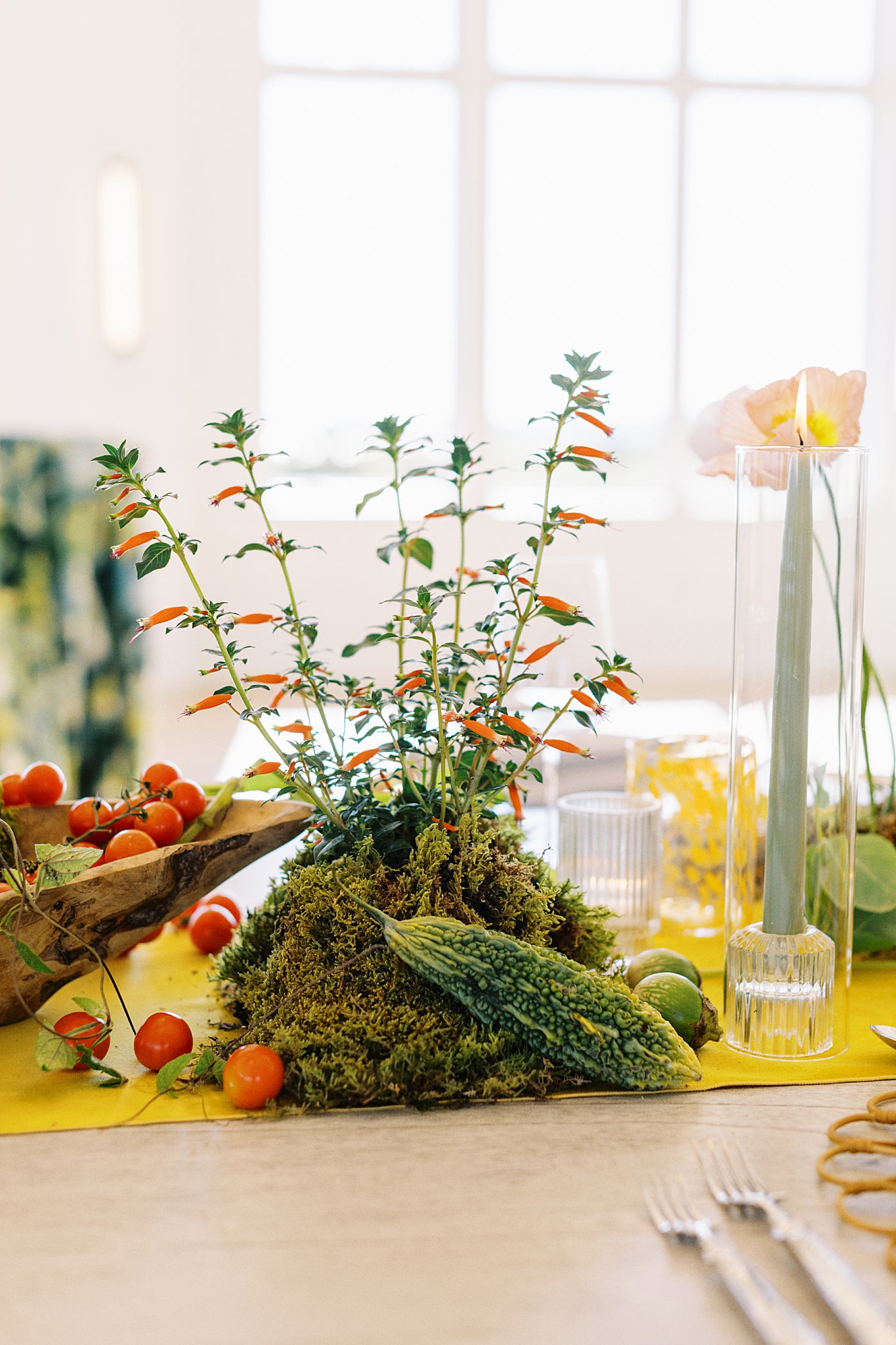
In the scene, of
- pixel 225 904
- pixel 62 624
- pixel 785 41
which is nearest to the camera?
pixel 225 904

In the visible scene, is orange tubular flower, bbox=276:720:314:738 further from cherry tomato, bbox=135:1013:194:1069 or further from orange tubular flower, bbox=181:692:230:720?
cherry tomato, bbox=135:1013:194:1069

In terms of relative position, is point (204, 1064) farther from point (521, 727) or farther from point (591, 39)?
point (591, 39)

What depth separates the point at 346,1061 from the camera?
662mm

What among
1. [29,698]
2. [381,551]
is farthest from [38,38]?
[381,551]

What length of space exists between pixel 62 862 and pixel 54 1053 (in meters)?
0.10

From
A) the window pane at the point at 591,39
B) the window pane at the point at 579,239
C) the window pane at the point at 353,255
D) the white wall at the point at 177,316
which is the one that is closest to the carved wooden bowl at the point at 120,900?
the white wall at the point at 177,316

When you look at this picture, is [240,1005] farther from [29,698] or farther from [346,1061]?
[29,698]

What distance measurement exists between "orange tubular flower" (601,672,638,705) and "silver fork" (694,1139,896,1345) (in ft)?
0.75

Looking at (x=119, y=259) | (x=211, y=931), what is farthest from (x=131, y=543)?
(x=119, y=259)

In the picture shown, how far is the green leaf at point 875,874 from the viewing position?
35.6 inches

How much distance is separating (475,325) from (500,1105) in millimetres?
5360

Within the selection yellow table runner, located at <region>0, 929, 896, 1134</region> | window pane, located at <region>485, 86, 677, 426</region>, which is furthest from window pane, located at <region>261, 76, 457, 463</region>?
yellow table runner, located at <region>0, 929, 896, 1134</region>

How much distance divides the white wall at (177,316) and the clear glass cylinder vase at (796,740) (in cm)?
263

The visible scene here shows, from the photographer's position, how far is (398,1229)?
1.75 ft
